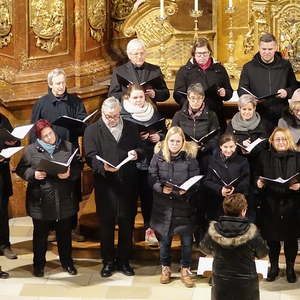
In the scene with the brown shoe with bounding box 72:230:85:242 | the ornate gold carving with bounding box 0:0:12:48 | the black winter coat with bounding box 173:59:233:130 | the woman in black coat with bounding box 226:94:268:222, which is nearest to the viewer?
the woman in black coat with bounding box 226:94:268:222

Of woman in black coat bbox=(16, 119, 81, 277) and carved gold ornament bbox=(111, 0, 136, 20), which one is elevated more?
carved gold ornament bbox=(111, 0, 136, 20)

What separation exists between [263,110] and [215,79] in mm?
574

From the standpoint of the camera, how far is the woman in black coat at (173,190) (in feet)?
33.8

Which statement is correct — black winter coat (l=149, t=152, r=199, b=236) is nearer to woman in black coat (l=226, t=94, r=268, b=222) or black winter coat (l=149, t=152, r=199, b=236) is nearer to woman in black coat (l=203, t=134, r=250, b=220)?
woman in black coat (l=203, t=134, r=250, b=220)

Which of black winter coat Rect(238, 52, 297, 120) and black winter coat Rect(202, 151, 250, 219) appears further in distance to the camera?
black winter coat Rect(238, 52, 297, 120)

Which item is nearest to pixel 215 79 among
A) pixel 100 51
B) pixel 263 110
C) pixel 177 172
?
pixel 263 110

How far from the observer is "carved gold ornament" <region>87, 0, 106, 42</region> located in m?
12.5

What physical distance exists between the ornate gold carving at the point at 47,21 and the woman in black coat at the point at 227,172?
2.71m

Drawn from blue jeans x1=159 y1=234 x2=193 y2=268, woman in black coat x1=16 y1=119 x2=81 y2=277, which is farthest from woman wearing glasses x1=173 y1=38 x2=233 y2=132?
blue jeans x1=159 y1=234 x2=193 y2=268

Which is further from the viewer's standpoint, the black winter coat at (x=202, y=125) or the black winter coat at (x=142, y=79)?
the black winter coat at (x=142, y=79)

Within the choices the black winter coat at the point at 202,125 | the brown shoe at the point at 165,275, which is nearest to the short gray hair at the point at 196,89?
the black winter coat at the point at 202,125

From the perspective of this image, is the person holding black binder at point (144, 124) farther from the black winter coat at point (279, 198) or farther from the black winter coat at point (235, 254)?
the black winter coat at point (235, 254)

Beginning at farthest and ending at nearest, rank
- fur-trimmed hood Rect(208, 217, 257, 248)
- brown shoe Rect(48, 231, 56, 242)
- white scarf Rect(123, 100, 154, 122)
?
brown shoe Rect(48, 231, 56, 242) → white scarf Rect(123, 100, 154, 122) → fur-trimmed hood Rect(208, 217, 257, 248)

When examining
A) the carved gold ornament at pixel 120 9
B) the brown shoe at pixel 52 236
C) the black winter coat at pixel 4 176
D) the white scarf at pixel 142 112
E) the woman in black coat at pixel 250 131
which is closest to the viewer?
the woman in black coat at pixel 250 131
